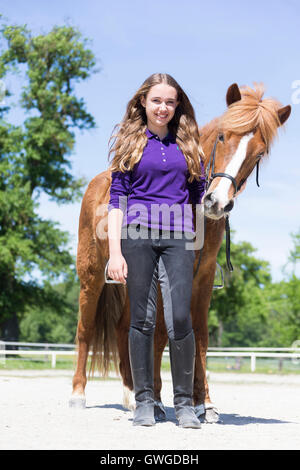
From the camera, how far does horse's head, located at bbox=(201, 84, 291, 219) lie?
3.96 metres

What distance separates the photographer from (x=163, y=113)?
3.99 meters

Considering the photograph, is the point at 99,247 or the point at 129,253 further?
the point at 99,247

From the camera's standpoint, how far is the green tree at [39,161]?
23.3m

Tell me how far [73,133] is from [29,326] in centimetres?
4551

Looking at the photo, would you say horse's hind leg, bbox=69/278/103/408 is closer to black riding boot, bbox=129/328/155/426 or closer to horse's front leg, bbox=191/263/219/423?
horse's front leg, bbox=191/263/219/423

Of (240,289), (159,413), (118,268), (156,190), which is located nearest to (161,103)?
(156,190)

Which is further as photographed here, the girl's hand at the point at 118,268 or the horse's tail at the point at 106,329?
the horse's tail at the point at 106,329

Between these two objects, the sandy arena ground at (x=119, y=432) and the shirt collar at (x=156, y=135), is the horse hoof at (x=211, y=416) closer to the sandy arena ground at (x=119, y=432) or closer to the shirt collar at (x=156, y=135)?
the sandy arena ground at (x=119, y=432)

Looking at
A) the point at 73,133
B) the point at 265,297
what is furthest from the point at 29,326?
the point at 73,133

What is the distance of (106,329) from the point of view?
616cm

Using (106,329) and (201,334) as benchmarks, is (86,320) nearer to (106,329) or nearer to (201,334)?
(106,329)

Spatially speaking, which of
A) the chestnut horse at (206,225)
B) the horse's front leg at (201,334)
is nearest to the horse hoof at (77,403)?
the chestnut horse at (206,225)
